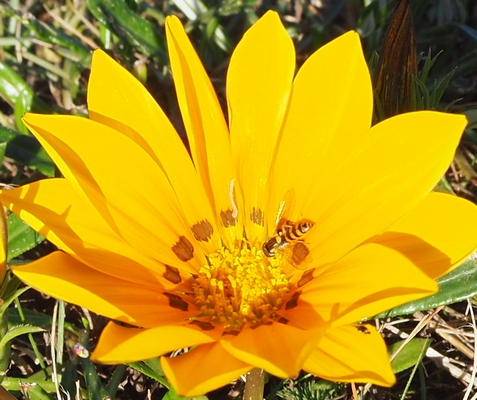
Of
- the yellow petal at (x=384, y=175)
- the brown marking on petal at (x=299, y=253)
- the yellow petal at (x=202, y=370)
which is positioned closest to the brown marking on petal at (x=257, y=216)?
the brown marking on petal at (x=299, y=253)

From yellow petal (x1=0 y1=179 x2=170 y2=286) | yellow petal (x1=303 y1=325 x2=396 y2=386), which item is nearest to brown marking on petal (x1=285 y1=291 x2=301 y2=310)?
yellow petal (x1=303 y1=325 x2=396 y2=386)

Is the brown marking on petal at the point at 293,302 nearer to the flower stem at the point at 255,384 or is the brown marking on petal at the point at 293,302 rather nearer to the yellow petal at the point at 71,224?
the flower stem at the point at 255,384

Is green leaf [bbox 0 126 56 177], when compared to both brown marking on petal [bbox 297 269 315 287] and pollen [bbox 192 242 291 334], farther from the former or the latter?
brown marking on petal [bbox 297 269 315 287]

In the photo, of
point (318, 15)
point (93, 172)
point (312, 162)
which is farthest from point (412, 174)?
point (318, 15)

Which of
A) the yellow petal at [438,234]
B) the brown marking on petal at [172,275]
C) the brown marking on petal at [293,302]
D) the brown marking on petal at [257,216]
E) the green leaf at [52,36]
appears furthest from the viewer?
the green leaf at [52,36]

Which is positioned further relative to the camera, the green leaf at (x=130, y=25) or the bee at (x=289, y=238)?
the green leaf at (x=130, y=25)

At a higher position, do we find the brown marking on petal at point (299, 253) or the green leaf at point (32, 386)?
the brown marking on petal at point (299, 253)

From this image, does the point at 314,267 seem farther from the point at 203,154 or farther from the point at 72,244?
the point at 72,244
